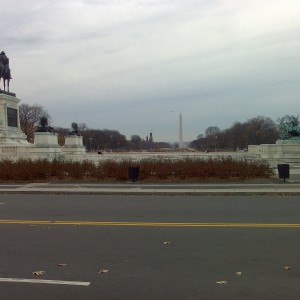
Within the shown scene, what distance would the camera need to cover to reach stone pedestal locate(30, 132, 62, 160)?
37.8 metres

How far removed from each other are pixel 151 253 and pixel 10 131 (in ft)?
118

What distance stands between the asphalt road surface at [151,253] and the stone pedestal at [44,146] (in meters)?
25.3

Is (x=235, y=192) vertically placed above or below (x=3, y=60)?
below

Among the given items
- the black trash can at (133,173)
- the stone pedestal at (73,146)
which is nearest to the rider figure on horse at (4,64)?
the stone pedestal at (73,146)

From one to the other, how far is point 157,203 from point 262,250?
7.50 meters

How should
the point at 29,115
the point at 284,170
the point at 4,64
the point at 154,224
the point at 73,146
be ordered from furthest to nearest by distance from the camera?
the point at 29,115 → the point at 73,146 → the point at 4,64 → the point at 284,170 → the point at 154,224

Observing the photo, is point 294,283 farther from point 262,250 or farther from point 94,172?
point 94,172

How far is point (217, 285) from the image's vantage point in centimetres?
557

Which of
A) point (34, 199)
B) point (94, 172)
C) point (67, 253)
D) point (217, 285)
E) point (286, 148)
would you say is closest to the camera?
point (217, 285)

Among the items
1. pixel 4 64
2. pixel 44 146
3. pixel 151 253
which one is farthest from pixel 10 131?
pixel 151 253

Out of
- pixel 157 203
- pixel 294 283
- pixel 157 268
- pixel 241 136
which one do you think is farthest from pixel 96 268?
pixel 241 136

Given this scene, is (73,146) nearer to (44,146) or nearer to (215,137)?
(44,146)

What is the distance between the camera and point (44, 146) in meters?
38.6

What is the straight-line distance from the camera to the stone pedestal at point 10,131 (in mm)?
37250
